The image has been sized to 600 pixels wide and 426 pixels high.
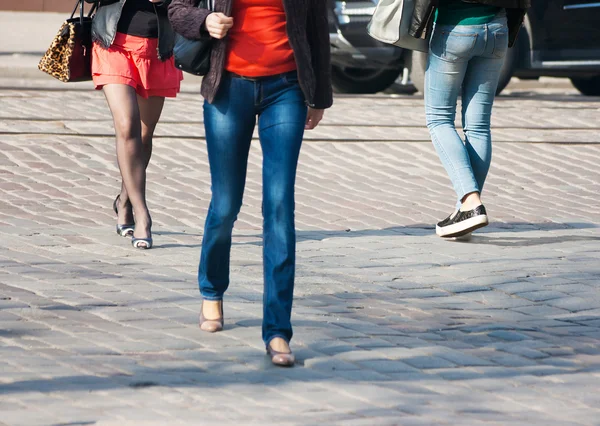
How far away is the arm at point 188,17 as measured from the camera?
15.2 ft

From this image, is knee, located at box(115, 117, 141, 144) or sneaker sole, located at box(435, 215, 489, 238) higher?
knee, located at box(115, 117, 141, 144)

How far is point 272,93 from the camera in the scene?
4.65 metres

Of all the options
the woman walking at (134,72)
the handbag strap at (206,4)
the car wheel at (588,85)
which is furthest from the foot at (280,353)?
the car wheel at (588,85)

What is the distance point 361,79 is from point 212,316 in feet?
32.3

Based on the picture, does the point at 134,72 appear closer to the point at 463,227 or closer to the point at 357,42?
the point at 463,227

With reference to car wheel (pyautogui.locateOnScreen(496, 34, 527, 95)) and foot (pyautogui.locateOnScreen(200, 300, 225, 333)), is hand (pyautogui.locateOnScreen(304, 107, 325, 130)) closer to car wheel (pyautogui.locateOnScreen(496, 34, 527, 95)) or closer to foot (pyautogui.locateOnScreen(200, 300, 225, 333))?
foot (pyautogui.locateOnScreen(200, 300, 225, 333))

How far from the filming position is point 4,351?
4.64 m

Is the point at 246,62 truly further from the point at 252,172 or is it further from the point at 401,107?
the point at 401,107

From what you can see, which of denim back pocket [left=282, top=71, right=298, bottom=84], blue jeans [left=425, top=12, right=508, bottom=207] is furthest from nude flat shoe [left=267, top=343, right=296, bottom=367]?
blue jeans [left=425, top=12, right=508, bottom=207]

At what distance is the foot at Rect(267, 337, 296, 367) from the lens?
4.59m

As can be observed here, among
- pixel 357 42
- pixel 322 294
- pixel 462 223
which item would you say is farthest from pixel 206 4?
pixel 357 42

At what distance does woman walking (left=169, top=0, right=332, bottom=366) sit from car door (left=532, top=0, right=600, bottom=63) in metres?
9.51

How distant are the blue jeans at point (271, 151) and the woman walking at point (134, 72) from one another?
189 cm

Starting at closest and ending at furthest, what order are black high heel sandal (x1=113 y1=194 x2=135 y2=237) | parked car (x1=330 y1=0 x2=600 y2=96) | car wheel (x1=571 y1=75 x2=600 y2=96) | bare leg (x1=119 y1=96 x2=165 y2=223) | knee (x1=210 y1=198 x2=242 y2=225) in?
knee (x1=210 y1=198 x2=242 y2=225)
bare leg (x1=119 y1=96 x2=165 y2=223)
black high heel sandal (x1=113 y1=194 x2=135 y2=237)
parked car (x1=330 y1=0 x2=600 y2=96)
car wheel (x1=571 y1=75 x2=600 y2=96)
